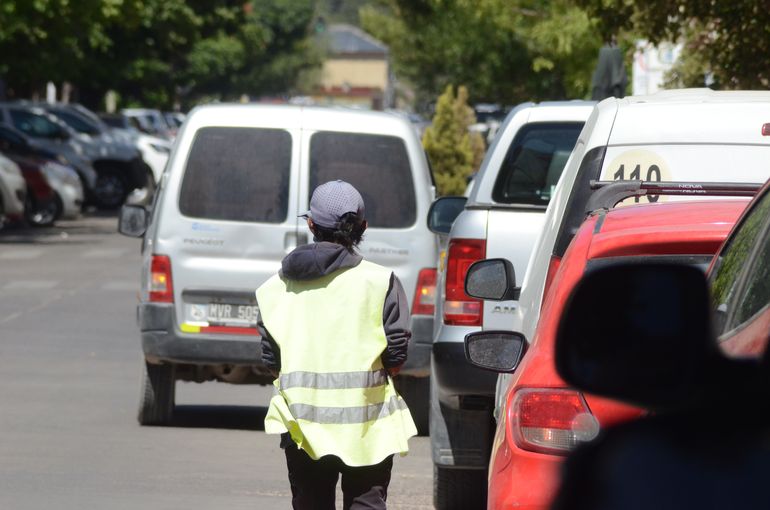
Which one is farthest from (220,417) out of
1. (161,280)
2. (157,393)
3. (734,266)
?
(734,266)

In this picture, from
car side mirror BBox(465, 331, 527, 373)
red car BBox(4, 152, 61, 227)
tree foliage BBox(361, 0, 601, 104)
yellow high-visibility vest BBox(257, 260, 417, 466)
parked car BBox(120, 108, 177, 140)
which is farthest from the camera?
parked car BBox(120, 108, 177, 140)

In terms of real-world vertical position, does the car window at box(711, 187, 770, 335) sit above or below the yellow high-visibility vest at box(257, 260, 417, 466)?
above

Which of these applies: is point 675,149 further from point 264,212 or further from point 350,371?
point 264,212

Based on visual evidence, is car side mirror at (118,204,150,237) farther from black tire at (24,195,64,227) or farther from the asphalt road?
black tire at (24,195,64,227)

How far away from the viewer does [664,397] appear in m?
1.65

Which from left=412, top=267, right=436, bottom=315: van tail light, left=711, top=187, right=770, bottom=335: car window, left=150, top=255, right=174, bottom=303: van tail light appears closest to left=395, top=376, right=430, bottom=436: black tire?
left=412, top=267, right=436, bottom=315: van tail light

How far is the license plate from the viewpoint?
9.59 m

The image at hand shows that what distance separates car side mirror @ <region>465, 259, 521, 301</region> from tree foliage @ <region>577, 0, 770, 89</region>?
21.0 ft

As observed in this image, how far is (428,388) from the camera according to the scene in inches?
398

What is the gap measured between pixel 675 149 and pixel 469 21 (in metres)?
34.6

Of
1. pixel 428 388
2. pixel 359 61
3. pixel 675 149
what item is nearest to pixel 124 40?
pixel 428 388

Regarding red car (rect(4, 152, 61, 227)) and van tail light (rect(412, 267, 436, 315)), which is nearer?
van tail light (rect(412, 267, 436, 315))

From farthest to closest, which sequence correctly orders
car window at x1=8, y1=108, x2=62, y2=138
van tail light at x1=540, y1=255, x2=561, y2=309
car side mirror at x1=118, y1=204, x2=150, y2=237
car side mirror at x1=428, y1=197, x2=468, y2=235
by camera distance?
car window at x1=8, y1=108, x2=62, y2=138 < car side mirror at x1=118, y1=204, x2=150, y2=237 < car side mirror at x1=428, y1=197, x2=468, y2=235 < van tail light at x1=540, y1=255, x2=561, y2=309

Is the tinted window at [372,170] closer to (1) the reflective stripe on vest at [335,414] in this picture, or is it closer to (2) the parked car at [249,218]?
(2) the parked car at [249,218]
